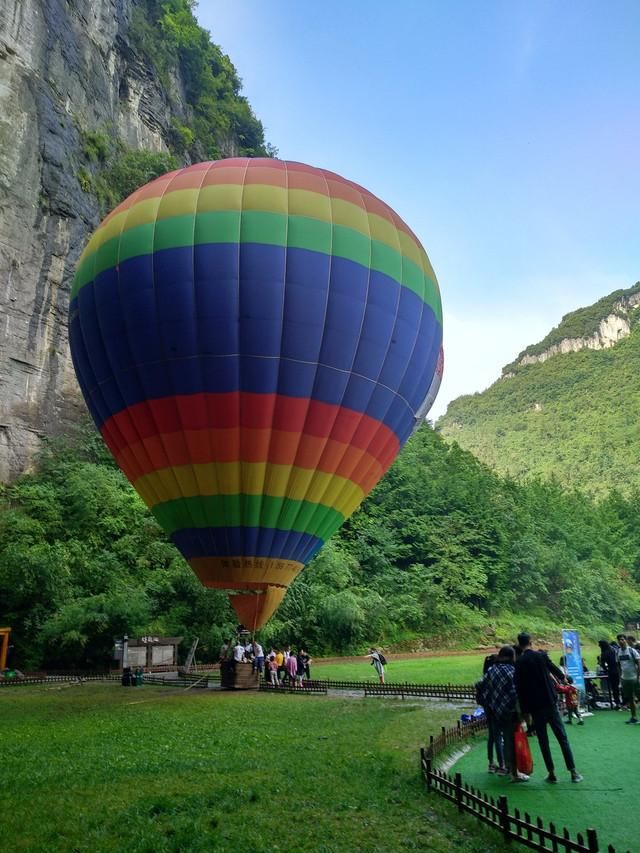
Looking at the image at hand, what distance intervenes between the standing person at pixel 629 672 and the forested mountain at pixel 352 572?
62.9 ft

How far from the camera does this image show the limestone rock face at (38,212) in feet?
111

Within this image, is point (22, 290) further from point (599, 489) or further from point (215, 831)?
point (599, 489)

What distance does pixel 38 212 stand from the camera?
3562 centimetres

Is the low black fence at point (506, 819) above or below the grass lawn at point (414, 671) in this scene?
below

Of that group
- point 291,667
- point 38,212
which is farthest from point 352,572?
point 38,212

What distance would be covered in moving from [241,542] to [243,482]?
1343 mm

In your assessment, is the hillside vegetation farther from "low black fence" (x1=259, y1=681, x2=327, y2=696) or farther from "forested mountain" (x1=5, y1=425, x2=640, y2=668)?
"low black fence" (x1=259, y1=681, x2=327, y2=696)

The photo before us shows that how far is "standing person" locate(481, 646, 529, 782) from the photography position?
6.78m

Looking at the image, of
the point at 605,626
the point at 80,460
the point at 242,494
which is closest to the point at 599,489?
the point at 605,626

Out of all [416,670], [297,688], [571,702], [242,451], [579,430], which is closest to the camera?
[571,702]

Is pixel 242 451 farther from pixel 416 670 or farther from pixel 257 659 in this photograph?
pixel 416 670

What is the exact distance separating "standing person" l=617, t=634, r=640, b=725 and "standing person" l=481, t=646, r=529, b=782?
11.7 feet

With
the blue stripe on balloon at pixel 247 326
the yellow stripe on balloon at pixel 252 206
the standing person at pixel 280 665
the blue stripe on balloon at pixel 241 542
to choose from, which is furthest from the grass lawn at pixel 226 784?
the yellow stripe on balloon at pixel 252 206

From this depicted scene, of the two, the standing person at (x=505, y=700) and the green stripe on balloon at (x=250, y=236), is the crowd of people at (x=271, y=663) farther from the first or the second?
the standing person at (x=505, y=700)
